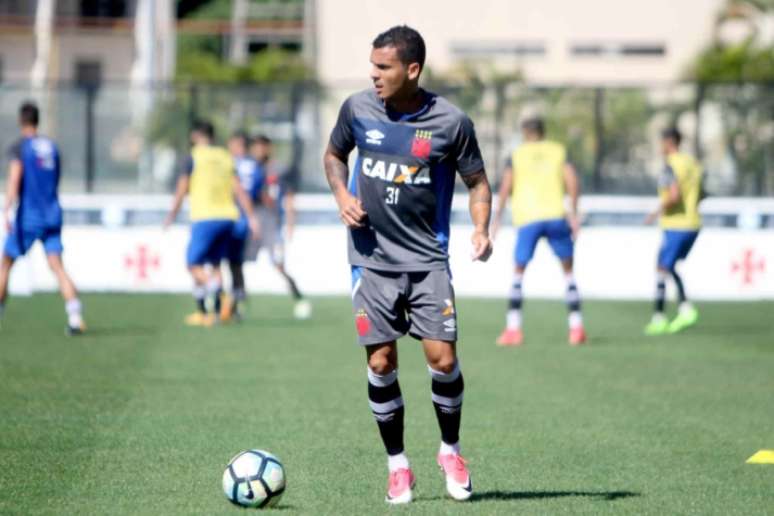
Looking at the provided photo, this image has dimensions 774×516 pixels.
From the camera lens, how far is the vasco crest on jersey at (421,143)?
25.8 feet

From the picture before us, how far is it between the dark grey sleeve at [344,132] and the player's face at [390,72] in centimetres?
26

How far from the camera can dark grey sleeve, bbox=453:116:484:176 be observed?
7914 mm

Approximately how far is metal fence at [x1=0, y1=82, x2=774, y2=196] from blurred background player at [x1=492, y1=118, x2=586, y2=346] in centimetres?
1054

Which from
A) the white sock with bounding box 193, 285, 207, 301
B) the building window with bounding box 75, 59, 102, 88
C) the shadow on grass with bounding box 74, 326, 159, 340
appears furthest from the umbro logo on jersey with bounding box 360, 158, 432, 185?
the building window with bounding box 75, 59, 102, 88

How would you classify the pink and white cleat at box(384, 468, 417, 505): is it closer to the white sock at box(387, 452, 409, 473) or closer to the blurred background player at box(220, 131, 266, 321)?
the white sock at box(387, 452, 409, 473)

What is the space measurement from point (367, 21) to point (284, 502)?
5438 centimetres

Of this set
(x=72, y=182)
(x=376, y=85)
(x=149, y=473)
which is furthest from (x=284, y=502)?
(x=72, y=182)

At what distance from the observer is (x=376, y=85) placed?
7730mm

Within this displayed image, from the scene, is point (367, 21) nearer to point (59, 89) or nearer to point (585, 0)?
point (585, 0)

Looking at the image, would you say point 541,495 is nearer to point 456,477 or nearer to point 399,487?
point 456,477

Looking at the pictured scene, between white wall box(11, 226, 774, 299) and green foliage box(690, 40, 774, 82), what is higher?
green foliage box(690, 40, 774, 82)

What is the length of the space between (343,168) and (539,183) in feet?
30.0

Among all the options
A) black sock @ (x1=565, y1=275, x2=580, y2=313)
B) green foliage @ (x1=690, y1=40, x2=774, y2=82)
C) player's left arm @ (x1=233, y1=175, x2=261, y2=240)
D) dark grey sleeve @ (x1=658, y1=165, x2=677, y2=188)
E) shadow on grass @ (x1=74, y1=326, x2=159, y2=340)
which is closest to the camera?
black sock @ (x1=565, y1=275, x2=580, y2=313)

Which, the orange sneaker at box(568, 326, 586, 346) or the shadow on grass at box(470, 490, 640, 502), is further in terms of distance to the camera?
the orange sneaker at box(568, 326, 586, 346)
